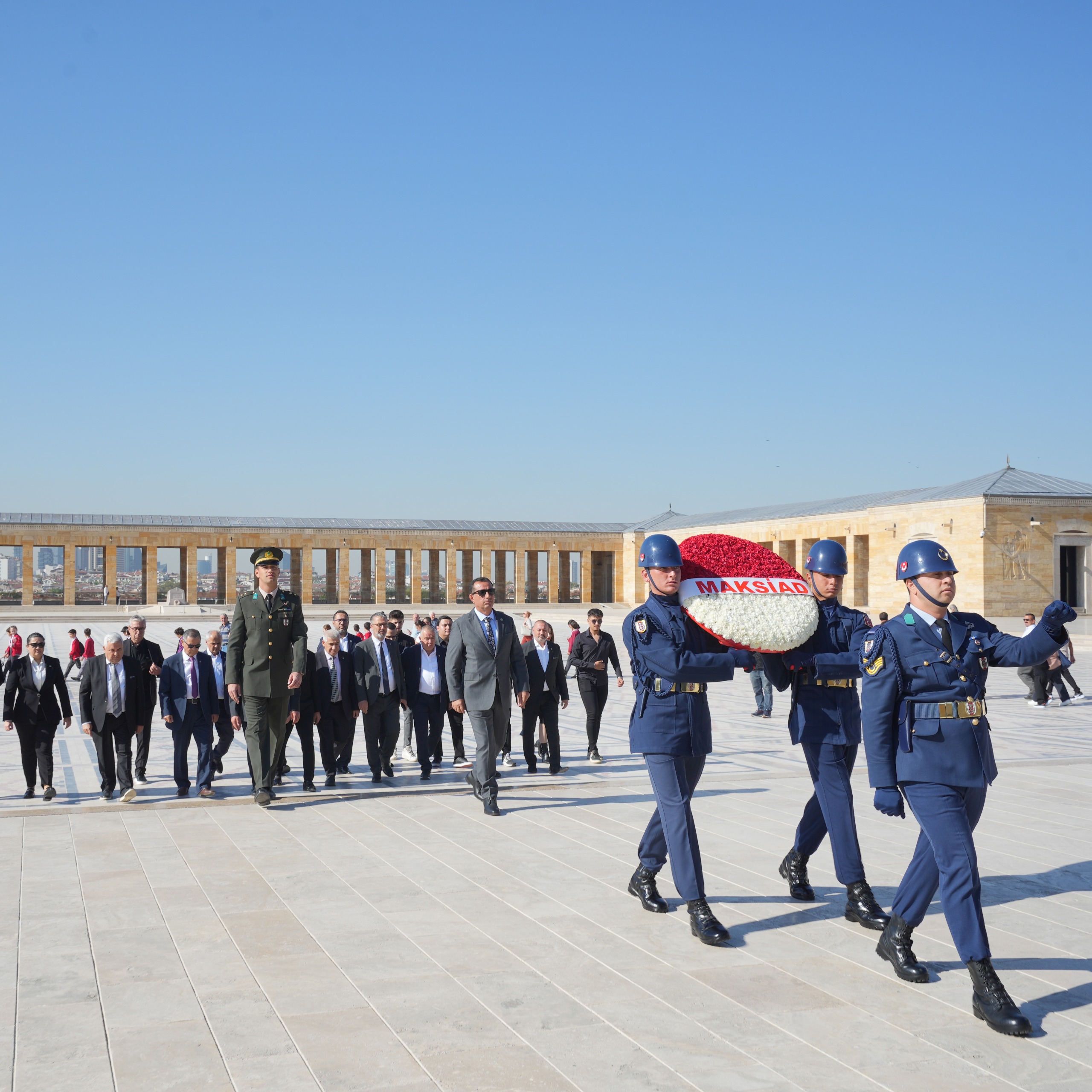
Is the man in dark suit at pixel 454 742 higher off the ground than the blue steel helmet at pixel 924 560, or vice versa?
the blue steel helmet at pixel 924 560

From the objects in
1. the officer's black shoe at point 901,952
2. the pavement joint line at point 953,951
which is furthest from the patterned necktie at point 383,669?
the officer's black shoe at point 901,952

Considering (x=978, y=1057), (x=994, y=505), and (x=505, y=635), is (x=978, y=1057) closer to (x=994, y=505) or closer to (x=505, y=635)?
(x=505, y=635)

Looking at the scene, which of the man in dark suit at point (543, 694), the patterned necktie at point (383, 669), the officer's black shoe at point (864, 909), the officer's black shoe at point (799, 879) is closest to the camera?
the officer's black shoe at point (864, 909)

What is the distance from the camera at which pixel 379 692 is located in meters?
10.1

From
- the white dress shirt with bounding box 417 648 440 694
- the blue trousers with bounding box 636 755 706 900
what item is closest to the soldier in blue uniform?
the blue trousers with bounding box 636 755 706 900

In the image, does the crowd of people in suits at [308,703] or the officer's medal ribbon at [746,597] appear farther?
the crowd of people in suits at [308,703]

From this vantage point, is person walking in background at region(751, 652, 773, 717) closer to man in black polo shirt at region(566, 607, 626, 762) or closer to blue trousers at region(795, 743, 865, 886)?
man in black polo shirt at region(566, 607, 626, 762)

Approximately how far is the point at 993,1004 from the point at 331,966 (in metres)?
2.68

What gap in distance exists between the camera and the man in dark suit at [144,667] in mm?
9461

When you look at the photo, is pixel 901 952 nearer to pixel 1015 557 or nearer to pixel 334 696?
pixel 334 696

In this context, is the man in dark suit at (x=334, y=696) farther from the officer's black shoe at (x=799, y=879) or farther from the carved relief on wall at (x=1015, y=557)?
the carved relief on wall at (x=1015, y=557)

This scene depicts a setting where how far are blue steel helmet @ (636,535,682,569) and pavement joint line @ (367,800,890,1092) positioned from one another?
1.76m

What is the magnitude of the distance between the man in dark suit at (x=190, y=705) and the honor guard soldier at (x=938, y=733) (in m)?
6.27

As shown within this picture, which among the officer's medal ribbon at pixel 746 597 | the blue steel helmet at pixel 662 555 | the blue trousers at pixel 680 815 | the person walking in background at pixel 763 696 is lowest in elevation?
the person walking in background at pixel 763 696
